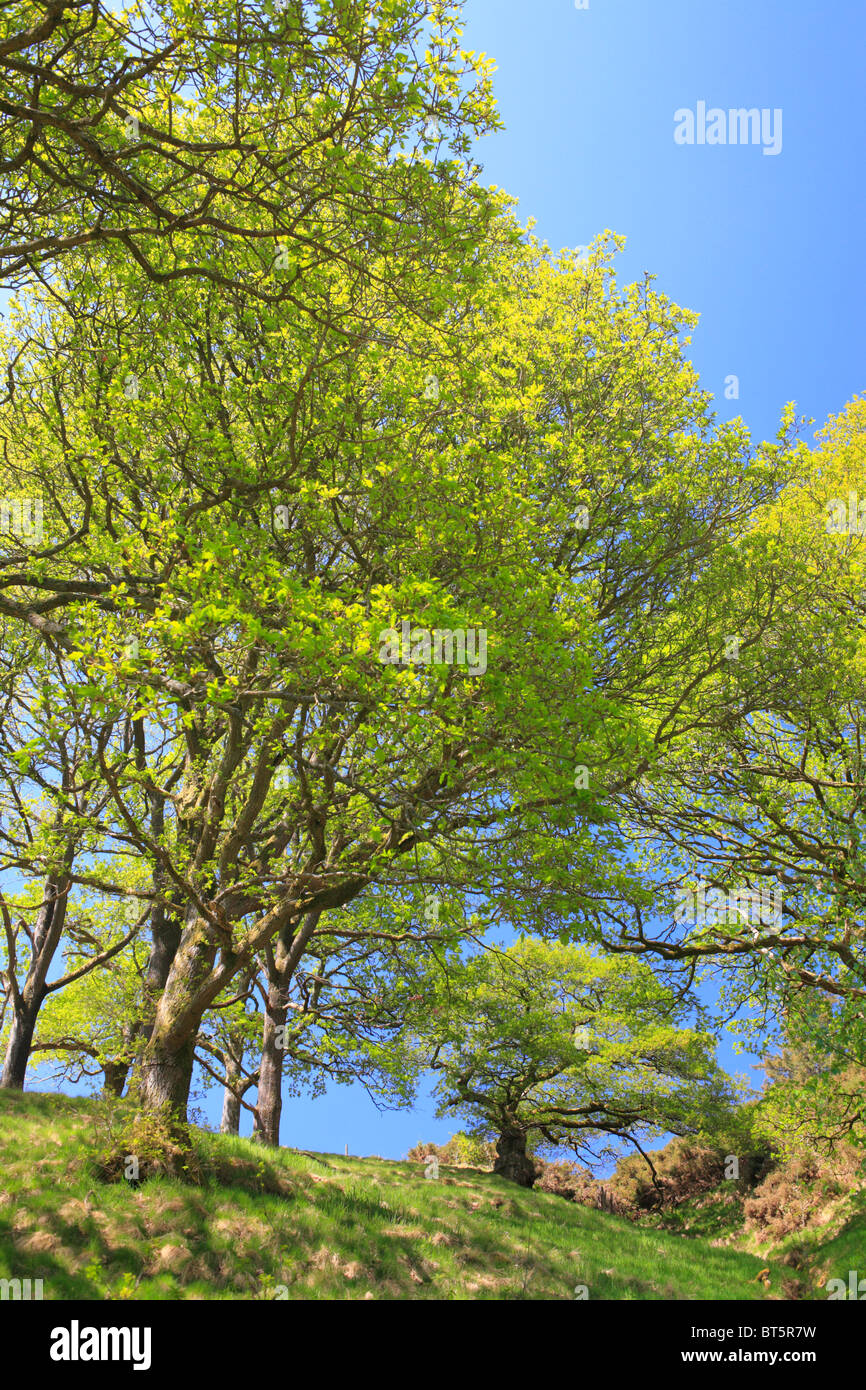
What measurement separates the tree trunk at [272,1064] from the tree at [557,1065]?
178 inches

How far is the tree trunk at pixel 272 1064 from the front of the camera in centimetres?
1836

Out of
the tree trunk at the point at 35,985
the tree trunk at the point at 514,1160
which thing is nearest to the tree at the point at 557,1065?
the tree trunk at the point at 514,1160

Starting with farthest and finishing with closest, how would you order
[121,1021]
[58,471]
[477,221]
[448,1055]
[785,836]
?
1. [448,1055]
2. [121,1021]
3. [785,836]
4. [58,471]
5. [477,221]

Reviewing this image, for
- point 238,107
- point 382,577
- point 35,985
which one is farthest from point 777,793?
point 35,985

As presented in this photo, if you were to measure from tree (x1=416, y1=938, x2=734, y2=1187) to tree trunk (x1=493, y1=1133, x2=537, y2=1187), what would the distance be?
30 millimetres

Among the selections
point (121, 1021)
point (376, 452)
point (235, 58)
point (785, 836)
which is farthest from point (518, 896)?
point (121, 1021)

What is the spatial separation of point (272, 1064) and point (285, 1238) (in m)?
7.11

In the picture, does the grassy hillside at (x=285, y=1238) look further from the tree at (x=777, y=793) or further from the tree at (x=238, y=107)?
the tree at (x=238, y=107)

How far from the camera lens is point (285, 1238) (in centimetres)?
1200

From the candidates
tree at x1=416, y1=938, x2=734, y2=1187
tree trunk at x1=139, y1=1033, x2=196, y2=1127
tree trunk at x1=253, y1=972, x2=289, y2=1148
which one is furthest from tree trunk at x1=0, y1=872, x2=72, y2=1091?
tree at x1=416, y1=938, x2=734, y2=1187

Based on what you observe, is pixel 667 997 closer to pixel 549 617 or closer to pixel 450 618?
pixel 549 617

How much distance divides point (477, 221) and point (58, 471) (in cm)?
903
